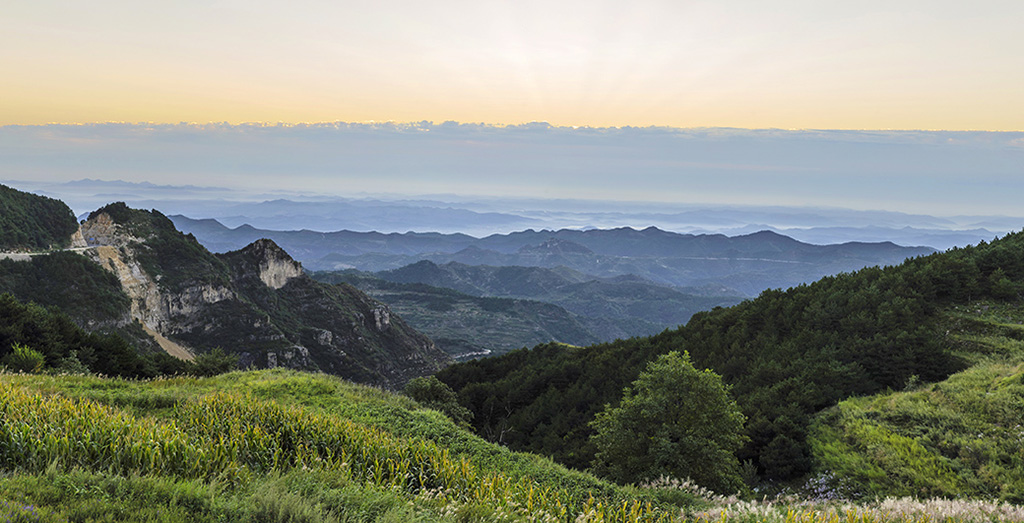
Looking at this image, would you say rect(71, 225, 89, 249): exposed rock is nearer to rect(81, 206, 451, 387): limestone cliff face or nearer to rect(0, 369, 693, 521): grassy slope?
rect(81, 206, 451, 387): limestone cliff face

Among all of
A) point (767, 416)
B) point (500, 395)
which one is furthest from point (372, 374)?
point (767, 416)

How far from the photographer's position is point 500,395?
56.1 metres

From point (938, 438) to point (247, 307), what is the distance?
451 ft

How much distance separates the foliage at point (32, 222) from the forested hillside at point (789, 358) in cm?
9022

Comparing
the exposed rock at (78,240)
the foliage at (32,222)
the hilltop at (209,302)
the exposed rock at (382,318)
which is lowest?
the exposed rock at (382,318)

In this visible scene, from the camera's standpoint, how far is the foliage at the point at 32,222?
8969cm

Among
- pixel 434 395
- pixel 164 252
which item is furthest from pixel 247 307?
pixel 434 395

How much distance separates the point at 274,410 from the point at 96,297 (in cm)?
9885

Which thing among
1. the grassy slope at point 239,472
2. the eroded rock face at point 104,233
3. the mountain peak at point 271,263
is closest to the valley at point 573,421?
the grassy slope at point 239,472

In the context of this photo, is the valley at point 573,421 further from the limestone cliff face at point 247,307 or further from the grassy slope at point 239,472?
the limestone cliff face at point 247,307

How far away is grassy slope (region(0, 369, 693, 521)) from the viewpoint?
7109 millimetres

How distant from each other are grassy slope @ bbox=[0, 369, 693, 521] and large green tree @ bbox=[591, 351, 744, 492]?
17.4ft

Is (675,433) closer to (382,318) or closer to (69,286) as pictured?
(69,286)

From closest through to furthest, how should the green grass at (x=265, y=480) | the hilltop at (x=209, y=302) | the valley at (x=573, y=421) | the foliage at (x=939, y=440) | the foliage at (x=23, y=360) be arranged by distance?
the green grass at (x=265, y=480) < the valley at (x=573, y=421) < the foliage at (x=939, y=440) < the foliage at (x=23, y=360) < the hilltop at (x=209, y=302)
